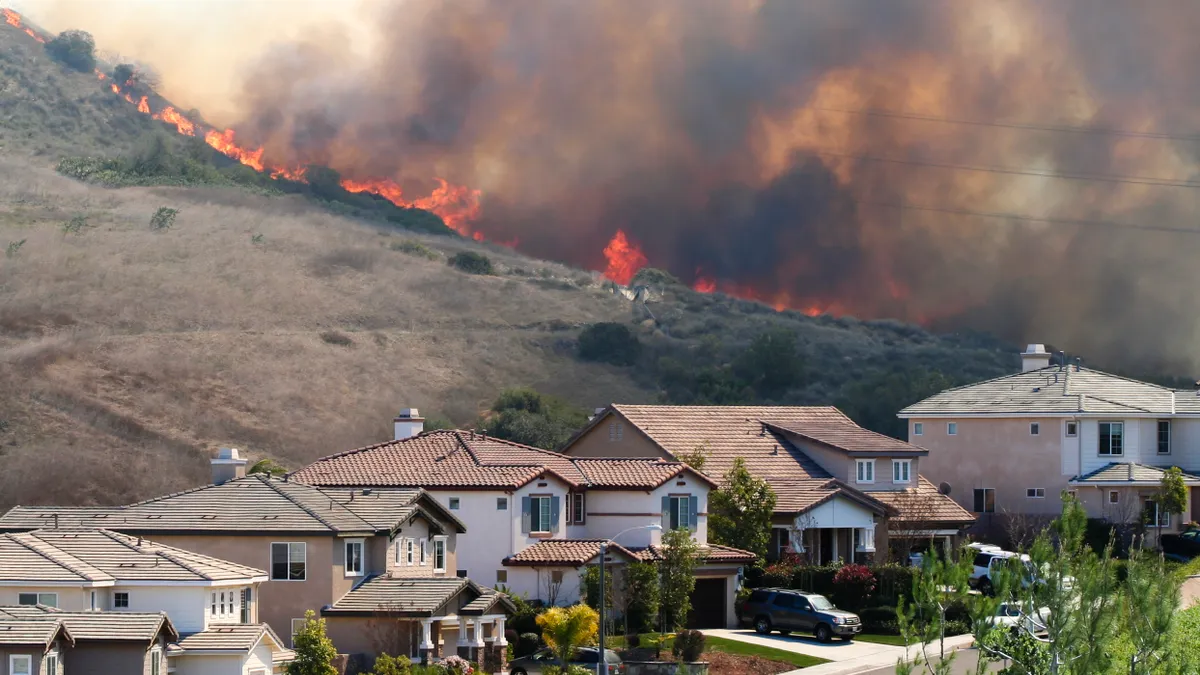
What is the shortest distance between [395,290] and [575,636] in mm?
101435

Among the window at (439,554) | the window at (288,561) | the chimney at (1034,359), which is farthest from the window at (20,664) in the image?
the chimney at (1034,359)

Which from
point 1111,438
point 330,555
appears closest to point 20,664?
point 330,555

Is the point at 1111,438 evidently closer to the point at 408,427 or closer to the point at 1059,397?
the point at 1059,397

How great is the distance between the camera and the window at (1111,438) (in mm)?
87625

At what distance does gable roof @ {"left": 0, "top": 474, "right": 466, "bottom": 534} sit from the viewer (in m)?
58.3

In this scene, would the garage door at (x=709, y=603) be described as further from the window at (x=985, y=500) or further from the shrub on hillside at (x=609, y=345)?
the shrub on hillside at (x=609, y=345)

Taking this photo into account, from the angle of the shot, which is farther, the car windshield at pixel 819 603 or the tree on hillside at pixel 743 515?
the tree on hillside at pixel 743 515

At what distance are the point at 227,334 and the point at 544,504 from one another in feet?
238

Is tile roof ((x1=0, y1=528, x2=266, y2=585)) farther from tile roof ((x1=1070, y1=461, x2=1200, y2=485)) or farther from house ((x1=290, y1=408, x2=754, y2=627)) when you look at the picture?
tile roof ((x1=1070, y1=461, x2=1200, y2=485))

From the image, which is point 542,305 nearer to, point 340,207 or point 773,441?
point 340,207

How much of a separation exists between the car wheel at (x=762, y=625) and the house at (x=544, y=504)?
102 inches

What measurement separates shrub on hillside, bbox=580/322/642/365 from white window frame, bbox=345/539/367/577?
84.1 meters

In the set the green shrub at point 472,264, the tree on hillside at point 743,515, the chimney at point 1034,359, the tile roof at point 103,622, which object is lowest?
the tile roof at point 103,622

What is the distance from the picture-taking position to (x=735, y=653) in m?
59.9
